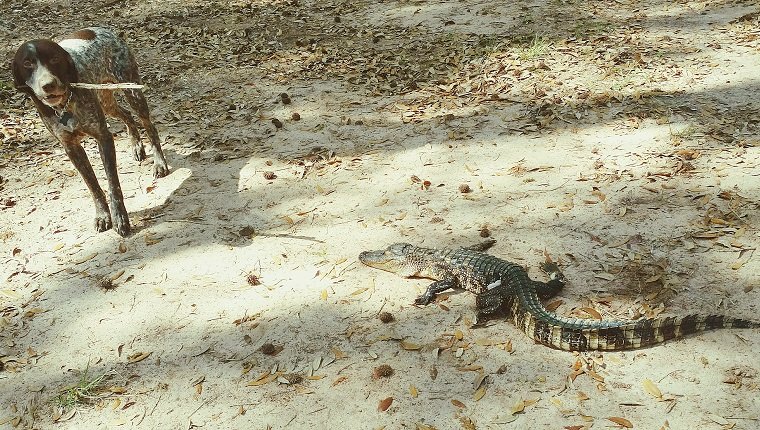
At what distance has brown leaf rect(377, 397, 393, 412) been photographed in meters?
3.99

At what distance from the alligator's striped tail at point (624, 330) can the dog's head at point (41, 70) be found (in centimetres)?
466

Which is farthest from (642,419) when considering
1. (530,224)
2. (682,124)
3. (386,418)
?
(682,124)

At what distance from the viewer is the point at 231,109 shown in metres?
8.90

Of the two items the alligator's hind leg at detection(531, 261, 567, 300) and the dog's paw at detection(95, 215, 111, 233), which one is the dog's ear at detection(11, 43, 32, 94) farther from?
the alligator's hind leg at detection(531, 261, 567, 300)

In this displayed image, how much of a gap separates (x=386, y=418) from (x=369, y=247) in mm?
2047

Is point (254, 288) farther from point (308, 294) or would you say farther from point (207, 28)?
point (207, 28)

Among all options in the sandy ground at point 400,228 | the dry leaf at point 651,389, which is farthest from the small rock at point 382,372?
the dry leaf at point 651,389

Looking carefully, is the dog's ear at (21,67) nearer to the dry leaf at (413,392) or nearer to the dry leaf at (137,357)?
the dry leaf at (137,357)

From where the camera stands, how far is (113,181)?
6.07 meters

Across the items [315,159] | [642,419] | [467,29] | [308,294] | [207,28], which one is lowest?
[642,419]

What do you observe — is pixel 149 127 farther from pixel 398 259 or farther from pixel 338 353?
pixel 338 353

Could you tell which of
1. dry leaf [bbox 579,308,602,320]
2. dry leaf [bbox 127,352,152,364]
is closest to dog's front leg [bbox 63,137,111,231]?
dry leaf [bbox 127,352,152,364]

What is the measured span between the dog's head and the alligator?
3.17m

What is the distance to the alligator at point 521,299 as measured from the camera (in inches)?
160
